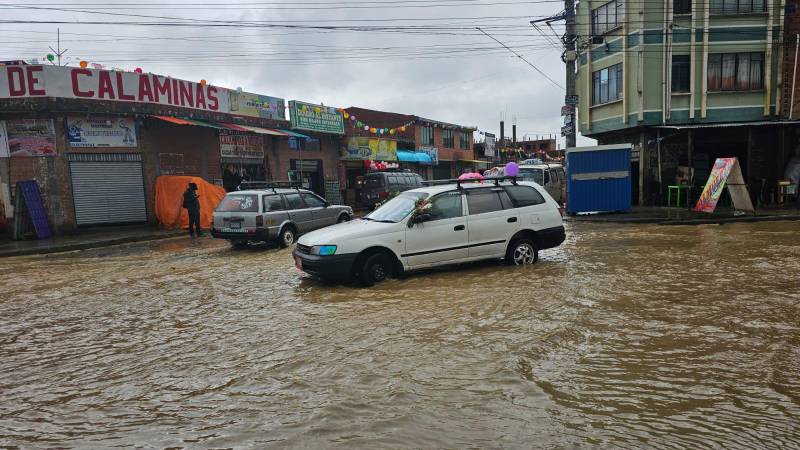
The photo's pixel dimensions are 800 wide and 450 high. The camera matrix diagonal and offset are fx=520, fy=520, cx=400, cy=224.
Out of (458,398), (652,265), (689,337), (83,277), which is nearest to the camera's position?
(458,398)

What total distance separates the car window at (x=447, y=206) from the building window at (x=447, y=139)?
37634mm

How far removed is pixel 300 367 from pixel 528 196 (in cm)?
586

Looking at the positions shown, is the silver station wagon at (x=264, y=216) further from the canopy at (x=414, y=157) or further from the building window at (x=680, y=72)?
the canopy at (x=414, y=157)

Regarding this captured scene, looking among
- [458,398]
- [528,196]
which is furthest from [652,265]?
[458,398]

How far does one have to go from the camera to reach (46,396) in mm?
4414

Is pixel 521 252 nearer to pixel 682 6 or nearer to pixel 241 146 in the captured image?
pixel 241 146

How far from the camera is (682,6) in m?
21.8

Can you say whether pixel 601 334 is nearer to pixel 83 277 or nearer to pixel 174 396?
pixel 174 396

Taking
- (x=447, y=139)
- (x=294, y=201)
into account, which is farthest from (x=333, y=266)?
(x=447, y=139)

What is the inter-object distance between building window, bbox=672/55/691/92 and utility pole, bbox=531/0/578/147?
7191 mm

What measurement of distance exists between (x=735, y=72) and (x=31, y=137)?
2661cm

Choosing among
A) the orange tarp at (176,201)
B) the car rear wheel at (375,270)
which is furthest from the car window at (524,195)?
the orange tarp at (176,201)

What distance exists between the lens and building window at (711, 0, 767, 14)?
21.5 metres

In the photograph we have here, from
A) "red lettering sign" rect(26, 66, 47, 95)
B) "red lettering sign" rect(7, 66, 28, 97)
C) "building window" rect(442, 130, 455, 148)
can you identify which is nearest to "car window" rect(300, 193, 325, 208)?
"red lettering sign" rect(26, 66, 47, 95)
